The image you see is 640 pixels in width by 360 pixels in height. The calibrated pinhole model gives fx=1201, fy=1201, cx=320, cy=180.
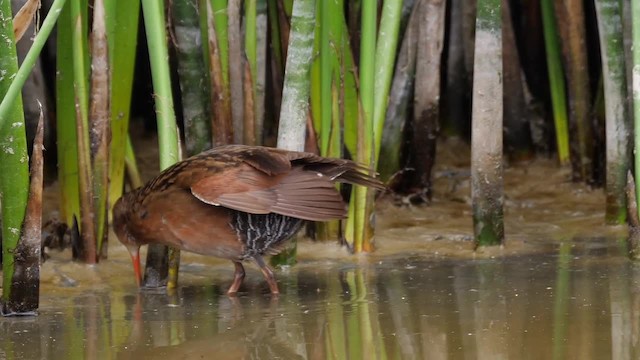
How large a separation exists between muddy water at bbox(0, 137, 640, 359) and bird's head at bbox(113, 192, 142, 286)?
110 millimetres

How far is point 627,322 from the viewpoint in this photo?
4.07 m

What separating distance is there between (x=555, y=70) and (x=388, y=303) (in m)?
2.40

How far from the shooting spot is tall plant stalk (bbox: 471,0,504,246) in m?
5.24

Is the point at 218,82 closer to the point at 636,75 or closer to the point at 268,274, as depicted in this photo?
the point at 268,274

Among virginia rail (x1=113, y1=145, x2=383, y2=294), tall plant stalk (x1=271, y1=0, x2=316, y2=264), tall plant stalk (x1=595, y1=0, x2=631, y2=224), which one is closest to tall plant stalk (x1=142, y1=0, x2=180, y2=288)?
virginia rail (x1=113, y1=145, x2=383, y2=294)

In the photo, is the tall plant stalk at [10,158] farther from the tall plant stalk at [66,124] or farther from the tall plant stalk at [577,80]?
the tall plant stalk at [577,80]

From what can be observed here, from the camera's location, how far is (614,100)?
5.50 m

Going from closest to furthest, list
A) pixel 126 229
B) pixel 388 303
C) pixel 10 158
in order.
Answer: pixel 10 158, pixel 388 303, pixel 126 229

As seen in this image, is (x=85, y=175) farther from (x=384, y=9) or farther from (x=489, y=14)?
(x=489, y=14)

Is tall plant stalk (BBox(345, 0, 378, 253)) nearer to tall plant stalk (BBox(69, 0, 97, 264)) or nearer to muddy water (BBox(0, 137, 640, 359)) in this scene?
muddy water (BBox(0, 137, 640, 359))

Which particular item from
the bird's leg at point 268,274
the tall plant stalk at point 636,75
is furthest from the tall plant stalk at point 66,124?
the tall plant stalk at point 636,75

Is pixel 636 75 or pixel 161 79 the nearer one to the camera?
pixel 161 79

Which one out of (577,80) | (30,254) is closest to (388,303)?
(30,254)

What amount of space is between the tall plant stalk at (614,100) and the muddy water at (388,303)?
247 millimetres
